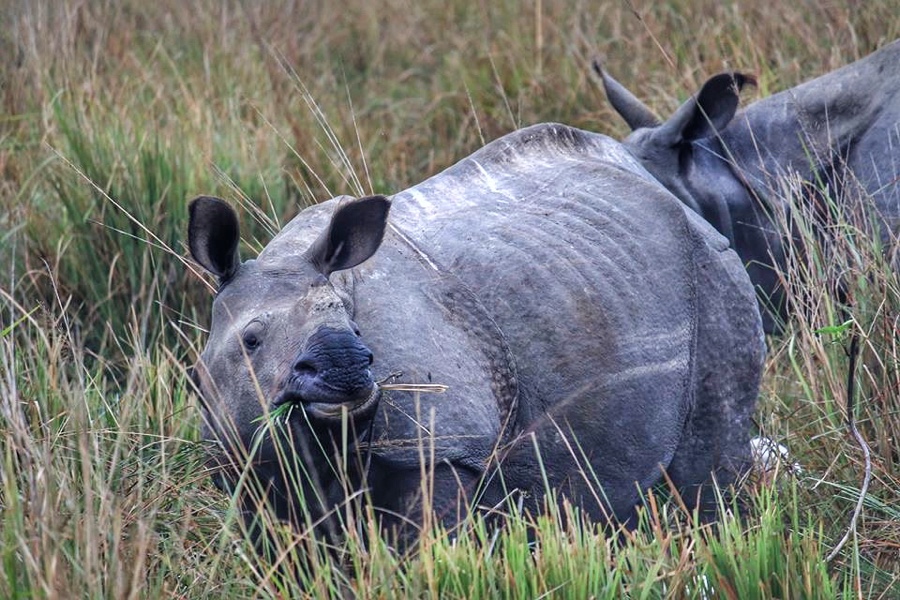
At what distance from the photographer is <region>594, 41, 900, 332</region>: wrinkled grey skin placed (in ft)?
19.1

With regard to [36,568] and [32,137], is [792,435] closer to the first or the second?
[36,568]

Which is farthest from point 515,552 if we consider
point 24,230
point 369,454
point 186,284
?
point 24,230

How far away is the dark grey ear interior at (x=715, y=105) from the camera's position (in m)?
5.55

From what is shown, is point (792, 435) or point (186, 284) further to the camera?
point (186, 284)

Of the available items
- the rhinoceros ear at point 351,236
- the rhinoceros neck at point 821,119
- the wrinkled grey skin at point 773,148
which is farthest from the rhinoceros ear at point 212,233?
the rhinoceros neck at point 821,119

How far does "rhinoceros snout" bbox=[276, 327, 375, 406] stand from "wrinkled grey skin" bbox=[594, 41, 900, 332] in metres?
2.80

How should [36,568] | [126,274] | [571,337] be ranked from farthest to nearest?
[126,274], [571,337], [36,568]

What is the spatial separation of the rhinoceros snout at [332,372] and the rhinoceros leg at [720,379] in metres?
1.45

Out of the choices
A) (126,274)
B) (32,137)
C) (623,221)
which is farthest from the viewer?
(32,137)

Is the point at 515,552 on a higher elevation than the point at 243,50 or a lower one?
lower

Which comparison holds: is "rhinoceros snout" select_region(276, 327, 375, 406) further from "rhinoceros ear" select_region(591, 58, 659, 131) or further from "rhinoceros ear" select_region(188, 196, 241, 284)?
"rhinoceros ear" select_region(591, 58, 659, 131)

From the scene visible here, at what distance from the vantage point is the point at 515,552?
3051 mm

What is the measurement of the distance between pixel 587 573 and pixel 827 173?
3.54 meters

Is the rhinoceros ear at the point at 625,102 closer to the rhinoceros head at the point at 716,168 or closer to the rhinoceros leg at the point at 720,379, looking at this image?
the rhinoceros head at the point at 716,168
